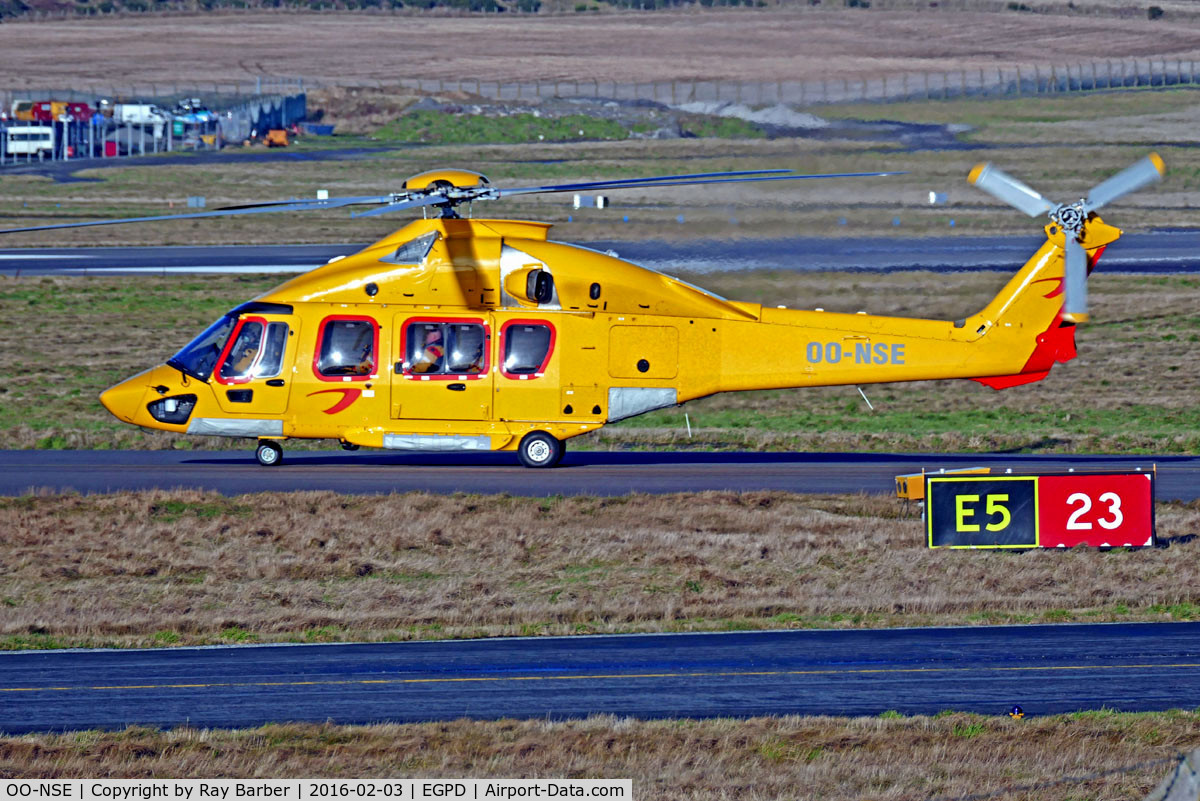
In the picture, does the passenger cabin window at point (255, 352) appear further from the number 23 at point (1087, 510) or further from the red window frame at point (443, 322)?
the number 23 at point (1087, 510)

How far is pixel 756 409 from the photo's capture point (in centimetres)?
3809

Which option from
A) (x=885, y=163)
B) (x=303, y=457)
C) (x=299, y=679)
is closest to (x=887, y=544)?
(x=299, y=679)

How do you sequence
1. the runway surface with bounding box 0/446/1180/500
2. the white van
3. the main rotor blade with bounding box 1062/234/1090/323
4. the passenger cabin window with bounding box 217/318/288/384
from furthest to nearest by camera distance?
the white van
the runway surface with bounding box 0/446/1180/500
the passenger cabin window with bounding box 217/318/288/384
the main rotor blade with bounding box 1062/234/1090/323

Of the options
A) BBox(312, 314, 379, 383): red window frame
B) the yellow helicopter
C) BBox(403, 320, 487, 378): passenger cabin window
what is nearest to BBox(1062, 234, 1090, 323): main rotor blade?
the yellow helicopter

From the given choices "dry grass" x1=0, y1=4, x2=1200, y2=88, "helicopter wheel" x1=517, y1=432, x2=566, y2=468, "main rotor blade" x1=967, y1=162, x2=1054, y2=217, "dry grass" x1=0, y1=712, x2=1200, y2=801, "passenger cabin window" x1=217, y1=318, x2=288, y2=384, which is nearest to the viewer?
"dry grass" x1=0, y1=712, x2=1200, y2=801

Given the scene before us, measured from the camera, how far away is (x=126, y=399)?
88.1ft

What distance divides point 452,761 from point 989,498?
458 inches

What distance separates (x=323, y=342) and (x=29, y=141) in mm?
102057

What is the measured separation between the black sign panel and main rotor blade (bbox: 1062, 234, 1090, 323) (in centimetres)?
458

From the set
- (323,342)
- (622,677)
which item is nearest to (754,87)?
(323,342)

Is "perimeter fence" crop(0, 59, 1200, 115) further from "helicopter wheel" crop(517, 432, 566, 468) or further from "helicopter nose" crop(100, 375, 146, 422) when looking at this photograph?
"helicopter nose" crop(100, 375, 146, 422)

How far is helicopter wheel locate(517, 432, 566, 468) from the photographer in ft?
89.9

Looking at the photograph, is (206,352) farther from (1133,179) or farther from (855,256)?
(855,256)

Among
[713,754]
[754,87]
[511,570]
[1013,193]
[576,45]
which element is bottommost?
[713,754]
